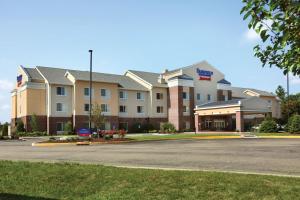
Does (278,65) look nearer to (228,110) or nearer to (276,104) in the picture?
(228,110)

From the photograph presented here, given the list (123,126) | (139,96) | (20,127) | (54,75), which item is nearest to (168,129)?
(123,126)

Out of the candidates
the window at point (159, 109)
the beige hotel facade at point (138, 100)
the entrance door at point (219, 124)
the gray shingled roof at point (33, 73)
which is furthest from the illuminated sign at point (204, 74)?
the gray shingled roof at point (33, 73)

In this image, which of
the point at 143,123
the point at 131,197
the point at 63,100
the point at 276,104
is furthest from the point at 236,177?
the point at 276,104

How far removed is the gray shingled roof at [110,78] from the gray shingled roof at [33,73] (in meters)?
4.71

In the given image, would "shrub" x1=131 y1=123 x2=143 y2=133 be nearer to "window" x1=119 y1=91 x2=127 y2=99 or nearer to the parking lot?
"window" x1=119 y1=91 x2=127 y2=99

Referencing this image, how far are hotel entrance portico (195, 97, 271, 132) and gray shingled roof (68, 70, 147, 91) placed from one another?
37.8 ft

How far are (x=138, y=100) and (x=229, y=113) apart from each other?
629 inches

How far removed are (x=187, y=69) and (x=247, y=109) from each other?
1418 centimetres

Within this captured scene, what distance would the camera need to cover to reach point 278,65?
14.8ft

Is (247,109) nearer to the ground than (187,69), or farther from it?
nearer to the ground

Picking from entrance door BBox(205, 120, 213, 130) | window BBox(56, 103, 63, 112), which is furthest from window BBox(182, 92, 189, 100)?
window BBox(56, 103, 63, 112)

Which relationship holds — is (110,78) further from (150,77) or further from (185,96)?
(185,96)

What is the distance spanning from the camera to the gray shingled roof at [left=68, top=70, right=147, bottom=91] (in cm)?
5694

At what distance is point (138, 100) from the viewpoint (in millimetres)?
63469
